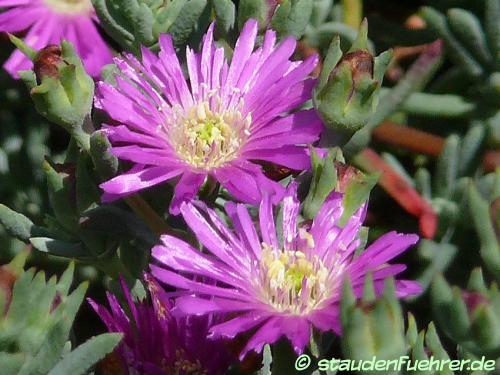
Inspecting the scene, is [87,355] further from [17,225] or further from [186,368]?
[17,225]

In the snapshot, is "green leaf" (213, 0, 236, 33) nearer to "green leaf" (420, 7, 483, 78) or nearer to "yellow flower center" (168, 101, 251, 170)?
"yellow flower center" (168, 101, 251, 170)

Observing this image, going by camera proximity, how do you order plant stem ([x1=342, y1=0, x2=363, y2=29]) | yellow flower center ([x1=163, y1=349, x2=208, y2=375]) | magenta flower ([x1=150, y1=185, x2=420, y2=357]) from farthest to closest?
plant stem ([x1=342, y1=0, x2=363, y2=29]) → yellow flower center ([x1=163, y1=349, x2=208, y2=375]) → magenta flower ([x1=150, y1=185, x2=420, y2=357])

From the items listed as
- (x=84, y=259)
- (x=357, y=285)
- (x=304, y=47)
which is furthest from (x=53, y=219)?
(x=304, y=47)

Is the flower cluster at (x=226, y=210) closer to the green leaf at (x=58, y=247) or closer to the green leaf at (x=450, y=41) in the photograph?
the green leaf at (x=58, y=247)

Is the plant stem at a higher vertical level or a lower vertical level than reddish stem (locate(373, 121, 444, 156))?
higher

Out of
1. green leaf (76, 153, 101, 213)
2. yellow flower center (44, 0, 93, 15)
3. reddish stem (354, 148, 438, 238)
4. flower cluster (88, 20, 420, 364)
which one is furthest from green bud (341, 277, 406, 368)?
yellow flower center (44, 0, 93, 15)

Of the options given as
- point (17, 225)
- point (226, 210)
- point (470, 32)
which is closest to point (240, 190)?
point (226, 210)

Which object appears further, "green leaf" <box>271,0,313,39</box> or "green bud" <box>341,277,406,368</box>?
"green leaf" <box>271,0,313,39</box>
